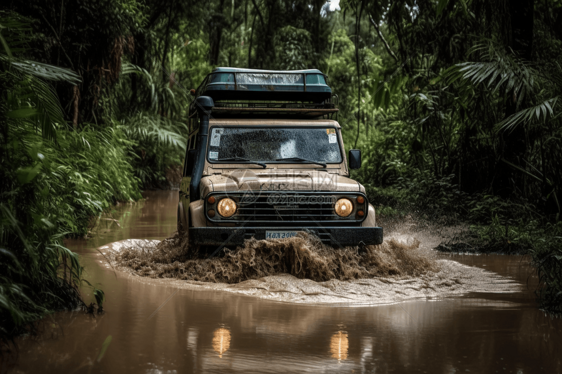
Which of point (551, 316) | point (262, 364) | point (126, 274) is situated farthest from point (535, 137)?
point (262, 364)

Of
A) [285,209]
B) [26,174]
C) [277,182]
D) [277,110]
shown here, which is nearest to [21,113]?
[26,174]

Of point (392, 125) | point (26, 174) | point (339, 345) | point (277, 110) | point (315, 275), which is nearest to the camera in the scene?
point (26, 174)

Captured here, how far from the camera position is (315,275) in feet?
24.0

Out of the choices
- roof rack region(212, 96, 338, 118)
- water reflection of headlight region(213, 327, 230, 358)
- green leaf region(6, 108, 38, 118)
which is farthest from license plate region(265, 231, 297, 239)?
green leaf region(6, 108, 38, 118)

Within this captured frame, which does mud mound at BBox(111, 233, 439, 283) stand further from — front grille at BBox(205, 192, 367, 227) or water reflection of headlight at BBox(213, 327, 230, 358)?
water reflection of headlight at BBox(213, 327, 230, 358)

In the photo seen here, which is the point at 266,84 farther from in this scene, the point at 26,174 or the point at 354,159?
the point at 26,174

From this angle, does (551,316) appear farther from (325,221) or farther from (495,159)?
(495,159)

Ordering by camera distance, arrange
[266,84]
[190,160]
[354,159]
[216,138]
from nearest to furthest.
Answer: [216,138] < [354,159] < [190,160] < [266,84]

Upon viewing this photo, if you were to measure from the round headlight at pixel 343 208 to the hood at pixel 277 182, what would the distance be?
137mm

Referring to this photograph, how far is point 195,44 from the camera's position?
3341cm

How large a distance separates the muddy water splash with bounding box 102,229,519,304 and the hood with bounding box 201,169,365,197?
58 centimetres

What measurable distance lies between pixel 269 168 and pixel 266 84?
1520mm

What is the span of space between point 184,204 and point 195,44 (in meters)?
25.2

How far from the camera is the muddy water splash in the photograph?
7.00 metres
